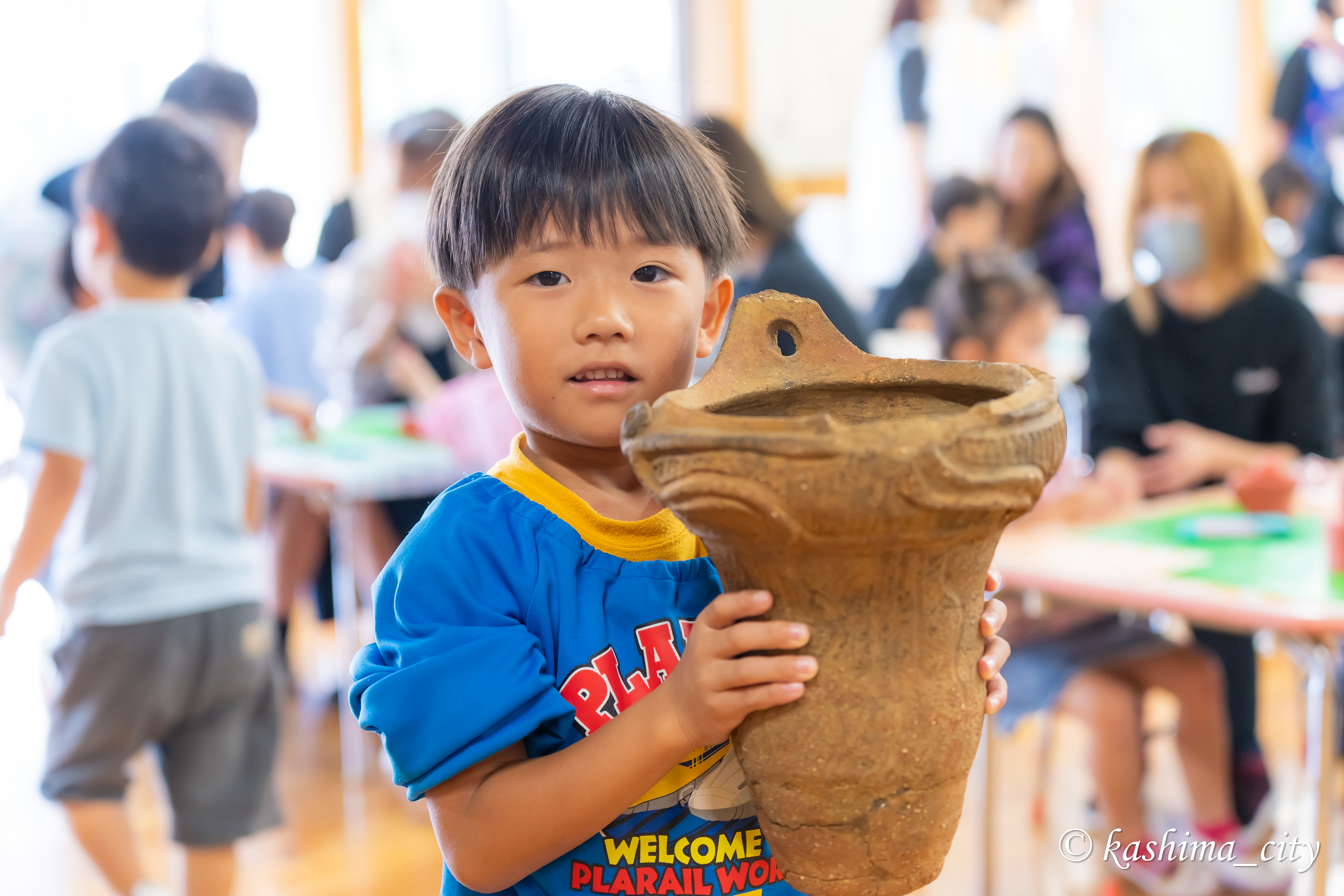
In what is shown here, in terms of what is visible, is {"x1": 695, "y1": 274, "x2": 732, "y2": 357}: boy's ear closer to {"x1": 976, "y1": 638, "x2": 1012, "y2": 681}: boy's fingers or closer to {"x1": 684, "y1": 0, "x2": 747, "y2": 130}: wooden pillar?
{"x1": 976, "y1": 638, "x2": 1012, "y2": 681}: boy's fingers

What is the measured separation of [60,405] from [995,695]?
1921mm

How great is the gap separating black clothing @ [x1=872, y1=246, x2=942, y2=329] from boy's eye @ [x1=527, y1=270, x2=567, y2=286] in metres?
4.80

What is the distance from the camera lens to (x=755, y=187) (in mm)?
3025

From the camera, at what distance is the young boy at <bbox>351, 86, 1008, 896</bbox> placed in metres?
0.91

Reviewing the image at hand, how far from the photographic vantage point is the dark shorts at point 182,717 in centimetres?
228

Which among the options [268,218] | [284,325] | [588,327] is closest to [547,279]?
[588,327]

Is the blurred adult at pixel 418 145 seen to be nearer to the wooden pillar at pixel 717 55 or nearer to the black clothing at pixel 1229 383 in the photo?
the black clothing at pixel 1229 383

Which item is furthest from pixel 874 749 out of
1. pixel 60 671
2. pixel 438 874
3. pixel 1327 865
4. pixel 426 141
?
pixel 426 141

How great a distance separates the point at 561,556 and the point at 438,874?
2.20 m

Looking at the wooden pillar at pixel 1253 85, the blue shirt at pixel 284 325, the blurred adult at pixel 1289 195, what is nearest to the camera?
the blue shirt at pixel 284 325

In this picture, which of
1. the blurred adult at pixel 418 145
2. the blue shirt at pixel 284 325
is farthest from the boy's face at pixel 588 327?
the blue shirt at pixel 284 325

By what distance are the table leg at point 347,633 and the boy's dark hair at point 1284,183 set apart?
5.05 metres

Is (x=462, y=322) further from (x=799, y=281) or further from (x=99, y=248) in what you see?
(x=799, y=281)

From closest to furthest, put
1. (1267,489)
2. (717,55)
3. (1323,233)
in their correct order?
(1267,489) < (1323,233) < (717,55)
